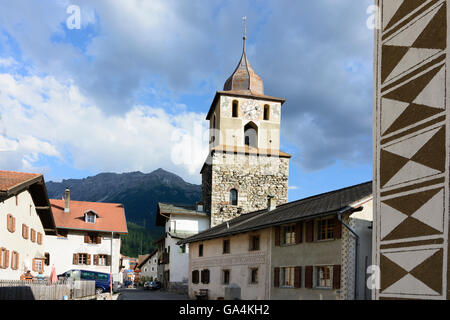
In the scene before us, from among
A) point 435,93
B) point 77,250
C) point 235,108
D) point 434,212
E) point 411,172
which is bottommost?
A: point 77,250

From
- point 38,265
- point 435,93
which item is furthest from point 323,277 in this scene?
point 38,265

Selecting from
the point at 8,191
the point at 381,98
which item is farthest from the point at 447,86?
the point at 8,191

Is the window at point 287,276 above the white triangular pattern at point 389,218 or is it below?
below

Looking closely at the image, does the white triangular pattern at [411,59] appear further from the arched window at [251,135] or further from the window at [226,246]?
the arched window at [251,135]

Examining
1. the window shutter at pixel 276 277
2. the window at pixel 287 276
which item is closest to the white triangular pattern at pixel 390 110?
the window at pixel 287 276

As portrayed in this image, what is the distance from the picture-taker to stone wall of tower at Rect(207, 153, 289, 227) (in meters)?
46.0

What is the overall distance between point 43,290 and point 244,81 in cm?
3608

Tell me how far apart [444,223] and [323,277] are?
14.2 meters

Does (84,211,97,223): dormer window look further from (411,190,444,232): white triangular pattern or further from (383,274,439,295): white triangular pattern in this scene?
(411,190,444,232): white triangular pattern

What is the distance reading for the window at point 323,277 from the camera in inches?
818

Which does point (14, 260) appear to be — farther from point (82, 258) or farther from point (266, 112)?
point (266, 112)

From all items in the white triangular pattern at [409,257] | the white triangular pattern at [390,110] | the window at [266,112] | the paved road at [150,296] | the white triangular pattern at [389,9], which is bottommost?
the paved road at [150,296]

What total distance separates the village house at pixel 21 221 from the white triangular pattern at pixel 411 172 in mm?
18339

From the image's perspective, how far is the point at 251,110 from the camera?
159 ft
